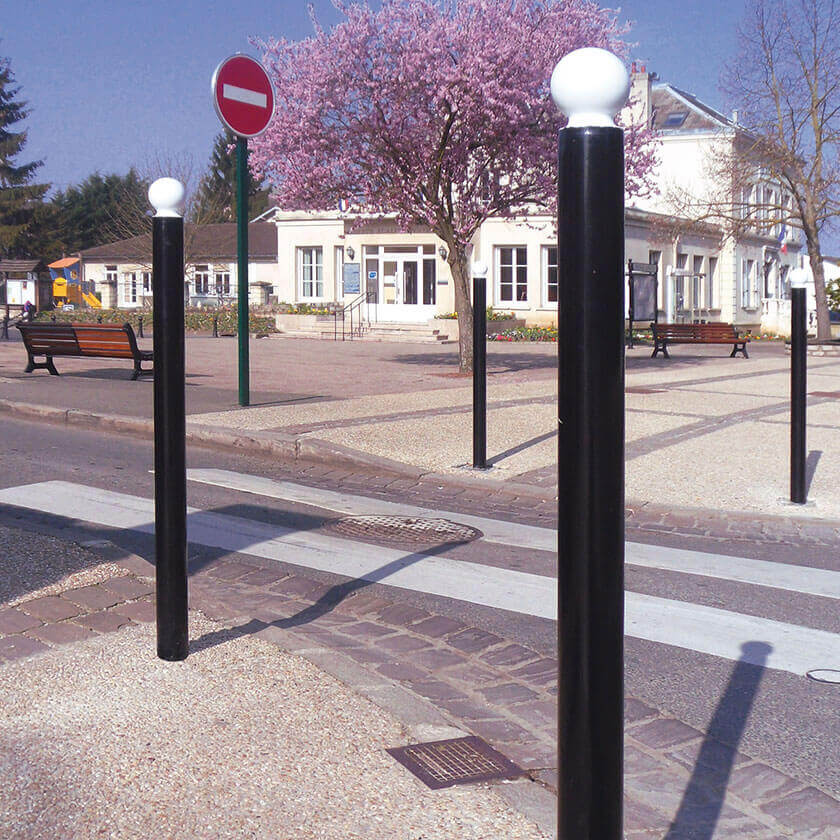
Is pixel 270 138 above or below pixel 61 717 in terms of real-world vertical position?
above

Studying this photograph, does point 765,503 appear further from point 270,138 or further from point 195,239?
point 195,239

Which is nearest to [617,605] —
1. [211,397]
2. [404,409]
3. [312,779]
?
[312,779]

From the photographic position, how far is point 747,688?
4043 millimetres

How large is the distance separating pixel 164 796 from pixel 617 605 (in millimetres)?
1543

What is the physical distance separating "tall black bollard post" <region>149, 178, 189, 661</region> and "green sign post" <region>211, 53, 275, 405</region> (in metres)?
7.59

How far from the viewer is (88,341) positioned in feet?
51.8

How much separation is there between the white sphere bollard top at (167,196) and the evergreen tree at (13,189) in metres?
70.5

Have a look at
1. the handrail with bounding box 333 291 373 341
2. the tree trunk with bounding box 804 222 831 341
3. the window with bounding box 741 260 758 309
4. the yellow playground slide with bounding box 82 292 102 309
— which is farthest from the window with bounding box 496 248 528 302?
the yellow playground slide with bounding box 82 292 102 309

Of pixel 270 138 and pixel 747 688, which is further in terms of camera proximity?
pixel 270 138

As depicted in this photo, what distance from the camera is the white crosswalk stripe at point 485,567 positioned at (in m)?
4.64

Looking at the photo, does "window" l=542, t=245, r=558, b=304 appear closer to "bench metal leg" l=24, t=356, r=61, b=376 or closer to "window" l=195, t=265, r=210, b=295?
"window" l=195, t=265, r=210, b=295

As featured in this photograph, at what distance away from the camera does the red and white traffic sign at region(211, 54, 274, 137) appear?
1116cm

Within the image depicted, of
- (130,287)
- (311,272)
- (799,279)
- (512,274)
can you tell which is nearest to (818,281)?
(512,274)

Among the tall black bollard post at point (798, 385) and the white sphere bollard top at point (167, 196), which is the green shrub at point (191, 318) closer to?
the tall black bollard post at point (798, 385)
